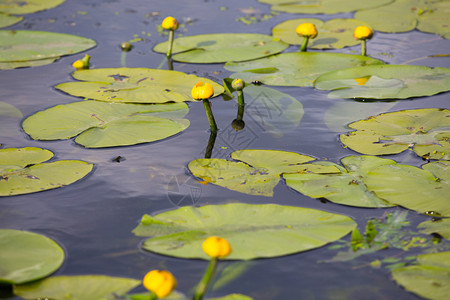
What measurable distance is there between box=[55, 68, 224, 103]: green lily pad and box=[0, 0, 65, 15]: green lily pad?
6.36ft

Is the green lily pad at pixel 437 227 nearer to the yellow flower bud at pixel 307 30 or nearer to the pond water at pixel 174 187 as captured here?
the pond water at pixel 174 187

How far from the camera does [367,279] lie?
1924mm

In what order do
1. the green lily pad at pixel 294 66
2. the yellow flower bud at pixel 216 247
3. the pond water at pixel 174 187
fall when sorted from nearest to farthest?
the yellow flower bud at pixel 216 247 < the pond water at pixel 174 187 < the green lily pad at pixel 294 66

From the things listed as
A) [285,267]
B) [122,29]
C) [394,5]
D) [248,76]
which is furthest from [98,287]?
[394,5]

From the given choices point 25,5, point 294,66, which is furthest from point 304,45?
point 25,5

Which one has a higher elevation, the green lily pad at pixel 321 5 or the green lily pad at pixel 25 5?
the green lily pad at pixel 321 5

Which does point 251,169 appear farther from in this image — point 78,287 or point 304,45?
point 304,45

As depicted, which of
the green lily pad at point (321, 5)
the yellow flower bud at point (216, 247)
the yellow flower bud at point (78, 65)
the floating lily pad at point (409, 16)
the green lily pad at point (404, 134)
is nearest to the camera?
the yellow flower bud at point (216, 247)

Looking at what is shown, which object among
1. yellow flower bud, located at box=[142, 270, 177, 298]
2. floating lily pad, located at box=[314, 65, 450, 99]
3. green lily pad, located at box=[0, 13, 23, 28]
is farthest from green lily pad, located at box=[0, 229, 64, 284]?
green lily pad, located at box=[0, 13, 23, 28]

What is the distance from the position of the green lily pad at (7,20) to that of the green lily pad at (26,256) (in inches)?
135

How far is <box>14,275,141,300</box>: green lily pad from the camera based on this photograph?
177 centimetres

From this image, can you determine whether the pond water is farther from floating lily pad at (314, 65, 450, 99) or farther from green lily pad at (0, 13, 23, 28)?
green lily pad at (0, 13, 23, 28)

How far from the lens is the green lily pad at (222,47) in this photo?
4.14 metres

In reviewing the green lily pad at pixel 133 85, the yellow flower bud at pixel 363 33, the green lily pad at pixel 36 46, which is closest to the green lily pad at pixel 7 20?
the green lily pad at pixel 36 46
